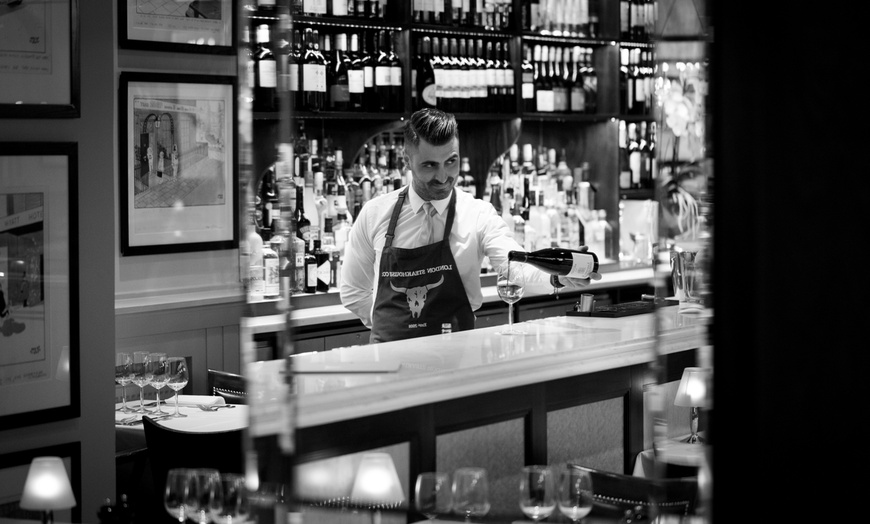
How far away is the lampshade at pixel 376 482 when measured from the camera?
2.05 meters

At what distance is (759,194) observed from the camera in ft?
2.46

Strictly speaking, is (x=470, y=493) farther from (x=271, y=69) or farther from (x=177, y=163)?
(x=177, y=163)

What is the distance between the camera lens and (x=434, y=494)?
2.03 m

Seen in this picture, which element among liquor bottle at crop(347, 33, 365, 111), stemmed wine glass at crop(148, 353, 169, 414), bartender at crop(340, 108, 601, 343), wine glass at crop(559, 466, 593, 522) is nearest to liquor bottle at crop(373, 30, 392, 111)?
liquor bottle at crop(347, 33, 365, 111)

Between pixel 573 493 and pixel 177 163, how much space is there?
2.85 meters

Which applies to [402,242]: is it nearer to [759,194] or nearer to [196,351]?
[196,351]

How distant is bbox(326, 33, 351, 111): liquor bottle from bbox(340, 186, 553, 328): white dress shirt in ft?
3.18

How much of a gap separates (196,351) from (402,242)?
44.3 inches

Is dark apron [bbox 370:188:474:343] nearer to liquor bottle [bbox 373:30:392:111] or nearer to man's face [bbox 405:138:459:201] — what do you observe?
man's face [bbox 405:138:459:201]

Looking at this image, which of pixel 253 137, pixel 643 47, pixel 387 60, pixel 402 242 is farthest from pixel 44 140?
pixel 643 47

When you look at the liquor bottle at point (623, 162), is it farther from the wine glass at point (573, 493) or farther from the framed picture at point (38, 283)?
the wine glass at point (573, 493)

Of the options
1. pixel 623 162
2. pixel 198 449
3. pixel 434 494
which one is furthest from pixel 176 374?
pixel 623 162

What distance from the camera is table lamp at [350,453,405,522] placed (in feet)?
6.70

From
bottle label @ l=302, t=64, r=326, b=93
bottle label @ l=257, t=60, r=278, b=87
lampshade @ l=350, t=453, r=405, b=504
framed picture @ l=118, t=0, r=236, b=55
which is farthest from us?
bottle label @ l=302, t=64, r=326, b=93
